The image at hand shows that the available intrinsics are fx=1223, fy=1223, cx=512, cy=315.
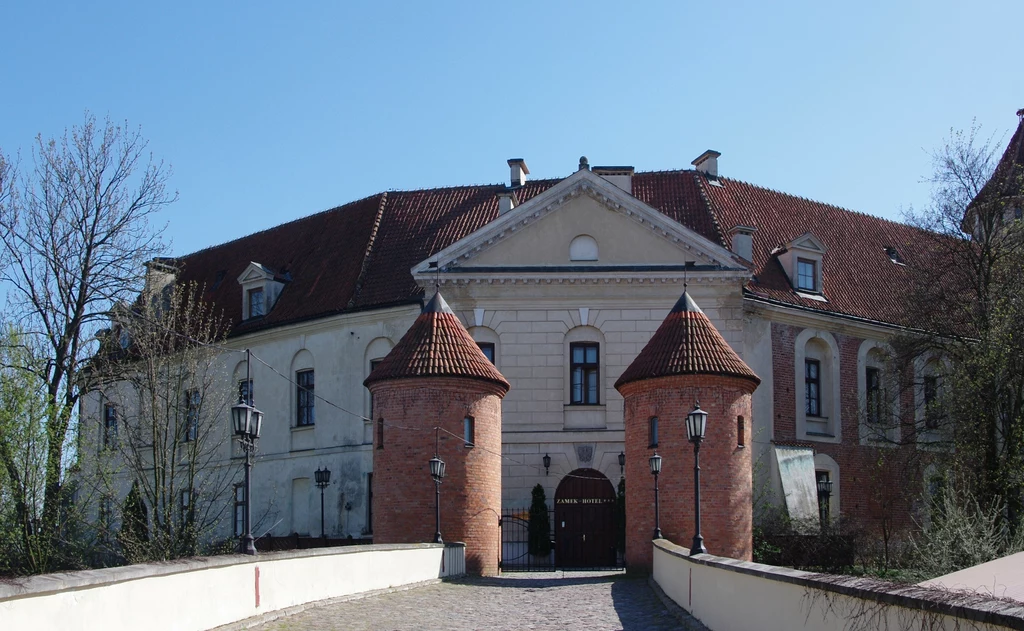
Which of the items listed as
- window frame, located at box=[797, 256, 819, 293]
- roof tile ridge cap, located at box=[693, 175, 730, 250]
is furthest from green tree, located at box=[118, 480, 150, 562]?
window frame, located at box=[797, 256, 819, 293]

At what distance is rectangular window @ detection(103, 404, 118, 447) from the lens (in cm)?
3378

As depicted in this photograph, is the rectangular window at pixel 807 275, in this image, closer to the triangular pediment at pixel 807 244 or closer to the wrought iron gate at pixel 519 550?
the triangular pediment at pixel 807 244

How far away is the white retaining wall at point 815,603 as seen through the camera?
758 cm

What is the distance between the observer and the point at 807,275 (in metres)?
40.3

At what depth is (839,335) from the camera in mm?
40344

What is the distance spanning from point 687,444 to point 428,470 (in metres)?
5.90

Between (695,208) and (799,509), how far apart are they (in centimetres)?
1035

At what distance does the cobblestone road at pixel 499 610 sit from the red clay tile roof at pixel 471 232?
15252 millimetres

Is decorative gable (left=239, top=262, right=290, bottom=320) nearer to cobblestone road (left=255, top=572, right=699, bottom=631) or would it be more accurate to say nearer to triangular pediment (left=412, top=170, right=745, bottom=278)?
triangular pediment (left=412, top=170, right=745, bottom=278)

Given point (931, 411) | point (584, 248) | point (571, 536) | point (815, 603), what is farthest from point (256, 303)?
point (815, 603)

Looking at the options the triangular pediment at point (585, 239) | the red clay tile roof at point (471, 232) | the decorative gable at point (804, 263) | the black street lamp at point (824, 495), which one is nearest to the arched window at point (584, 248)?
the triangular pediment at point (585, 239)

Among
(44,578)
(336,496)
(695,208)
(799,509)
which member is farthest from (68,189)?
(44,578)

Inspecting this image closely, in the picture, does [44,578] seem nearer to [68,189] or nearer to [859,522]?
[68,189]

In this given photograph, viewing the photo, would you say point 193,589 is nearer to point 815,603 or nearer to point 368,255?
point 815,603
